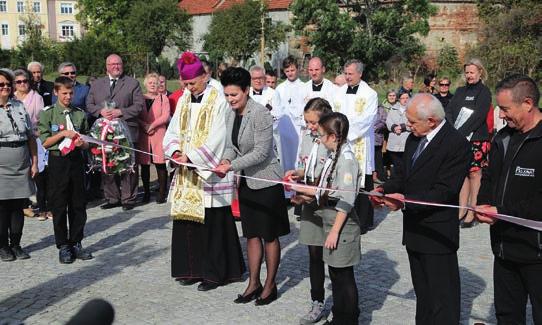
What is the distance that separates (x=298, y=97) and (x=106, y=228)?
11.3 feet

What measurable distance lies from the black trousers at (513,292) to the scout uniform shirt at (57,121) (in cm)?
485

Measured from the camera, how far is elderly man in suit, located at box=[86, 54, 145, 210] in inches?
380

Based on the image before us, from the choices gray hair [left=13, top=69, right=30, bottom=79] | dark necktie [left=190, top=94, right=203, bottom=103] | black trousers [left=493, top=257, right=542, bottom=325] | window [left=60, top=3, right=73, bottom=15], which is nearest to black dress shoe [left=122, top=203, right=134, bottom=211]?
gray hair [left=13, top=69, right=30, bottom=79]

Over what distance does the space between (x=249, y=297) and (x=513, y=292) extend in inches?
99.0

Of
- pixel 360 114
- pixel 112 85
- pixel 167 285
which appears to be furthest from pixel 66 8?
pixel 167 285

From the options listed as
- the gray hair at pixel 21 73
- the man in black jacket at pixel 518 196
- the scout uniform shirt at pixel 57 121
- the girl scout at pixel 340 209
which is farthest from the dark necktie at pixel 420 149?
the gray hair at pixel 21 73

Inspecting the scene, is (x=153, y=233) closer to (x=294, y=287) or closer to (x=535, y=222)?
(x=294, y=287)

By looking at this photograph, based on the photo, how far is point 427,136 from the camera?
4254 mm

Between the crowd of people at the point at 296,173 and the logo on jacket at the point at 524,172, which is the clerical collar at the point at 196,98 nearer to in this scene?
the crowd of people at the point at 296,173

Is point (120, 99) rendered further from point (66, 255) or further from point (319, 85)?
point (66, 255)

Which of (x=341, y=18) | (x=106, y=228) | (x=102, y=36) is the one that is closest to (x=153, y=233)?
(x=106, y=228)

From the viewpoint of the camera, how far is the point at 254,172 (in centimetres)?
578

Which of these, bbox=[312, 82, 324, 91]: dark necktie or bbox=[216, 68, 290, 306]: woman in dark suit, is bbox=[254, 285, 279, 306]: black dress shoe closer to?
bbox=[216, 68, 290, 306]: woman in dark suit

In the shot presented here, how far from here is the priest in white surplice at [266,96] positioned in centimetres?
953
